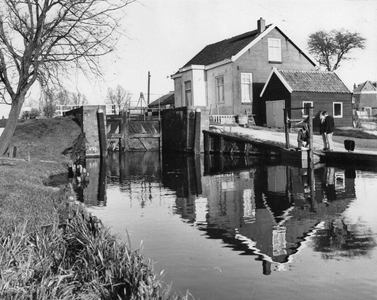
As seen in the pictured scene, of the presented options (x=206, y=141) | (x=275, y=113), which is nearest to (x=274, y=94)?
(x=275, y=113)

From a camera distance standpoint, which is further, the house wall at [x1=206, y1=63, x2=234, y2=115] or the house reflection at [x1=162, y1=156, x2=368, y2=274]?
the house wall at [x1=206, y1=63, x2=234, y2=115]

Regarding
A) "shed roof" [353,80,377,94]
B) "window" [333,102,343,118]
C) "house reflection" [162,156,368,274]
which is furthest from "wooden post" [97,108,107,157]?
"shed roof" [353,80,377,94]

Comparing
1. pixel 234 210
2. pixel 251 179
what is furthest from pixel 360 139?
pixel 234 210

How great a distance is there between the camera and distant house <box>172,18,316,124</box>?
33656mm

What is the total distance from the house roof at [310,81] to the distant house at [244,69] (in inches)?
57.4

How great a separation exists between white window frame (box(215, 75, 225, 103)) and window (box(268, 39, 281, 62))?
3721 millimetres

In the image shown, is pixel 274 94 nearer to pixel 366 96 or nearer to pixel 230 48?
pixel 230 48

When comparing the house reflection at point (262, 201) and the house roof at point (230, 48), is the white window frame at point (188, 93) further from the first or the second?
the house reflection at point (262, 201)

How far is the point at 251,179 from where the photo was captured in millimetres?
16062

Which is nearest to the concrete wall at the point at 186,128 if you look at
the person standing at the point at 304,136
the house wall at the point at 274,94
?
the house wall at the point at 274,94

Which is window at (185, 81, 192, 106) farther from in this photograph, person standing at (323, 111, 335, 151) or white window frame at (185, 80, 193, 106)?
person standing at (323, 111, 335, 151)

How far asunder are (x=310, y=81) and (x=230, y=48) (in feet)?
22.3

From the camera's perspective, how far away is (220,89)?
116 ft

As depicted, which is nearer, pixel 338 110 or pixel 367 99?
pixel 338 110
